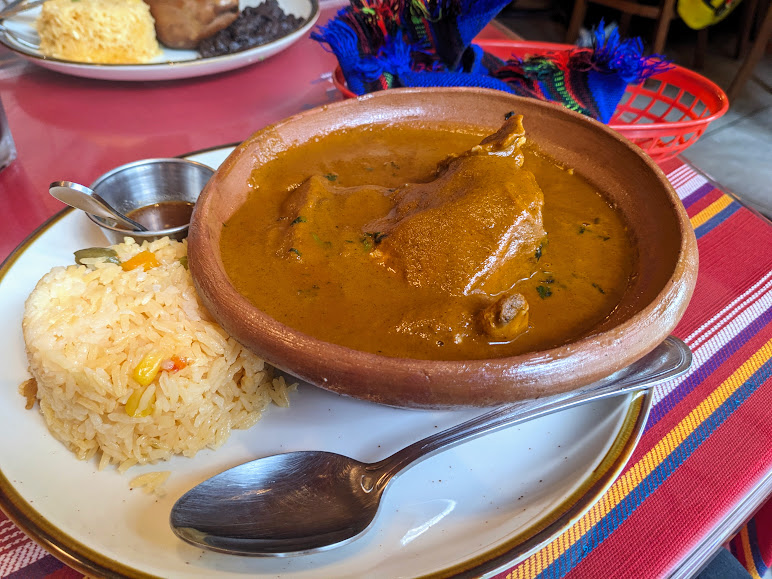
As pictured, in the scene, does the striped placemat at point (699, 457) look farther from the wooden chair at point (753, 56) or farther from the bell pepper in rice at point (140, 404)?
the wooden chair at point (753, 56)

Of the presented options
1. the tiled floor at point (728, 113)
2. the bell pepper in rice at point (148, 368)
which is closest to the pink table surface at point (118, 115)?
the bell pepper in rice at point (148, 368)

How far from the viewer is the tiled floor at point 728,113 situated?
18.5 feet

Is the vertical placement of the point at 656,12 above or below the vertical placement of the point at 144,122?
below

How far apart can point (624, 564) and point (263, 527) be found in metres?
0.90

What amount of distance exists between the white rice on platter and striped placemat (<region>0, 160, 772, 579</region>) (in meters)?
0.32

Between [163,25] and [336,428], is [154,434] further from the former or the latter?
[163,25]

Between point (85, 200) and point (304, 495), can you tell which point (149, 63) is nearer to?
point (85, 200)

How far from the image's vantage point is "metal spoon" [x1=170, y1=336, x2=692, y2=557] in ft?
4.33

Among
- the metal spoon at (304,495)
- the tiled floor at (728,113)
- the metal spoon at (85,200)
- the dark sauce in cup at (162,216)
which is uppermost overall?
the metal spoon at (85,200)

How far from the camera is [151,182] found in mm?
2314

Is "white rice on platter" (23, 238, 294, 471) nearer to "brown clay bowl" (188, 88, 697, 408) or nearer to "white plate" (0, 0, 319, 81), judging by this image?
"brown clay bowl" (188, 88, 697, 408)

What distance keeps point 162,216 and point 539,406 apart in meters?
1.61

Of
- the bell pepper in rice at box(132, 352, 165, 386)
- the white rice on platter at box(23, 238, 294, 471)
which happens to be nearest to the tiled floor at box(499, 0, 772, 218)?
the white rice on platter at box(23, 238, 294, 471)

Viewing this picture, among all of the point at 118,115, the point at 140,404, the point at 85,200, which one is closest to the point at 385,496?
the point at 140,404
